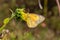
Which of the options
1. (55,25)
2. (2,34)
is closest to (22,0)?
(55,25)

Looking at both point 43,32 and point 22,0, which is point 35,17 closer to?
point 43,32

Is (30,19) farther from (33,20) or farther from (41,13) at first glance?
(41,13)

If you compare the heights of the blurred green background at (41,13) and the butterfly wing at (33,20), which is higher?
the butterfly wing at (33,20)

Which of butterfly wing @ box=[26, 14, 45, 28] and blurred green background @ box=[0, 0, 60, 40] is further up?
butterfly wing @ box=[26, 14, 45, 28]

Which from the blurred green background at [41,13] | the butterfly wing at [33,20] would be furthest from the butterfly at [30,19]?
the blurred green background at [41,13]

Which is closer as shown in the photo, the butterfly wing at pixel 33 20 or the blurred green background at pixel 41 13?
the butterfly wing at pixel 33 20

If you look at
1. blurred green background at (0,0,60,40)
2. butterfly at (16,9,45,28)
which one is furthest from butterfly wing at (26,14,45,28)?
blurred green background at (0,0,60,40)

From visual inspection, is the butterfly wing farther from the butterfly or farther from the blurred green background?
the blurred green background

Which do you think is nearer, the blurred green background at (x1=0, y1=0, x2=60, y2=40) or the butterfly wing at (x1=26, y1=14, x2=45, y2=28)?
the butterfly wing at (x1=26, y1=14, x2=45, y2=28)

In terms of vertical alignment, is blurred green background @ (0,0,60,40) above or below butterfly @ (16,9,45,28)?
below

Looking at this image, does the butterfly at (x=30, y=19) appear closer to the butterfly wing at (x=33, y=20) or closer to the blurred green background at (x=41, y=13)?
the butterfly wing at (x=33, y=20)

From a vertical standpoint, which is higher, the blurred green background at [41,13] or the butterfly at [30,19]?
the butterfly at [30,19]
